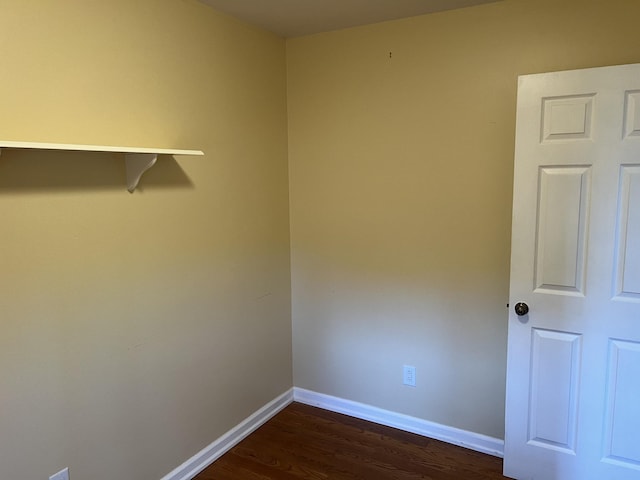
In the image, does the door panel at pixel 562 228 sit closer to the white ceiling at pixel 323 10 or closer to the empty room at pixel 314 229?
the empty room at pixel 314 229

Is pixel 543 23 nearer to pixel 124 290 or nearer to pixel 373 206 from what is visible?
pixel 373 206

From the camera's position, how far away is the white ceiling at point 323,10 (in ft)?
7.50

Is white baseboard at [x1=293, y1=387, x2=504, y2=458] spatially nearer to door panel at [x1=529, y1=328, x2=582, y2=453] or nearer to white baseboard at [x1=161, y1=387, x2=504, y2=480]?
white baseboard at [x1=161, y1=387, x2=504, y2=480]

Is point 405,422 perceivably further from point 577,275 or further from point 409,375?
point 577,275

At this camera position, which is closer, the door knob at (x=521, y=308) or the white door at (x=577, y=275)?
the white door at (x=577, y=275)

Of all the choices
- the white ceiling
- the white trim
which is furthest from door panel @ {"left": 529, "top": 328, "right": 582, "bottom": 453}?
the white ceiling

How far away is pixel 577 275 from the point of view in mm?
2068

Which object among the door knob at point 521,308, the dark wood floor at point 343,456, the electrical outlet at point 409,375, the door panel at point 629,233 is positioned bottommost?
the dark wood floor at point 343,456

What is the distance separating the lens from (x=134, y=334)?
2.04 meters

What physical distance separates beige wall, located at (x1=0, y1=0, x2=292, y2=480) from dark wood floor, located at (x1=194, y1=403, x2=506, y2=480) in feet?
0.65

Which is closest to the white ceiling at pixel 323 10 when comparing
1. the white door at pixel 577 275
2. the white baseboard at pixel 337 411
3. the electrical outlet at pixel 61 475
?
the white door at pixel 577 275

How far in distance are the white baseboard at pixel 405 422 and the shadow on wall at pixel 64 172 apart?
6.03 ft

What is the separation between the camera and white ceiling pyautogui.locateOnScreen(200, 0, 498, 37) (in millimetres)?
2285

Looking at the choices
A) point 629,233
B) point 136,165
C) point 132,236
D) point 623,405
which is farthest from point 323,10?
point 623,405
